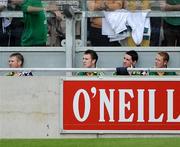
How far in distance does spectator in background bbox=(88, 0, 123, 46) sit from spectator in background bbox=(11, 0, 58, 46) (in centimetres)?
66

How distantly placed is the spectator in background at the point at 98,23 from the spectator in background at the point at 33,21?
657 millimetres

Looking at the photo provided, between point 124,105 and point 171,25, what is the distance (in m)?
3.00

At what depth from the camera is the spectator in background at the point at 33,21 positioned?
34.2 feet

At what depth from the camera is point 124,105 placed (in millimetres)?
7766

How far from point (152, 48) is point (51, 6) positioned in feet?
6.18

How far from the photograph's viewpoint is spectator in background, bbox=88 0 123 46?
10.4 m

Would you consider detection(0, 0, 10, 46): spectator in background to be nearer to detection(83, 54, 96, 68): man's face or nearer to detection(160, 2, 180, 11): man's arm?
detection(83, 54, 96, 68): man's face

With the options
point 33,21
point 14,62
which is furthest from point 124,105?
point 33,21

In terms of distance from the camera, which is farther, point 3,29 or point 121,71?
point 3,29

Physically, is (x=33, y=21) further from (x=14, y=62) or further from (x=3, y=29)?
(x=14, y=62)
